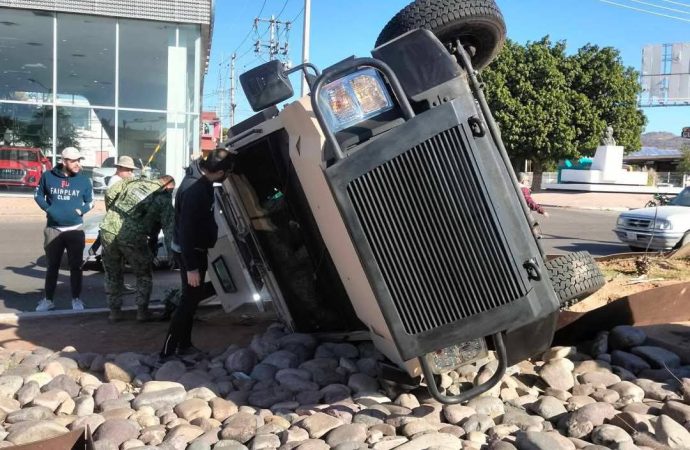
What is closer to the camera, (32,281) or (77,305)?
(77,305)

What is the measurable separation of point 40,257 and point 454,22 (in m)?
9.16

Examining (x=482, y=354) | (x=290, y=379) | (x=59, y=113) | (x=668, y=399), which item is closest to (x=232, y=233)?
(x=290, y=379)

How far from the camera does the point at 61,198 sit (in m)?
7.07

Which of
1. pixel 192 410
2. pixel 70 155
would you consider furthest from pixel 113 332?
pixel 192 410

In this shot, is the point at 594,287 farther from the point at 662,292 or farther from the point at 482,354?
the point at 662,292

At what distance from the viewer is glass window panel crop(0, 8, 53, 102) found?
67.8ft

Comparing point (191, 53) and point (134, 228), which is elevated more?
point (191, 53)

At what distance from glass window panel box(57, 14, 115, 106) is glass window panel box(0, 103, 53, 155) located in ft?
2.67

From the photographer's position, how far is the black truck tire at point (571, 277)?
3705 mm

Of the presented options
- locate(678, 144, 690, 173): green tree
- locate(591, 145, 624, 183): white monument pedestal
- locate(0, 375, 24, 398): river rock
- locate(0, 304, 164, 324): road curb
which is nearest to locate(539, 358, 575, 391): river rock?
locate(0, 375, 24, 398): river rock

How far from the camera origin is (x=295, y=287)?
5301 millimetres

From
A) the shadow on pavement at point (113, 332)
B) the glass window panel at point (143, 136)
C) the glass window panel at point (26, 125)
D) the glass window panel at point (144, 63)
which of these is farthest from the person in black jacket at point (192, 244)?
the glass window panel at point (26, 125)

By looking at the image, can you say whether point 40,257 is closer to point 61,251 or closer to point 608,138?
point 61,251

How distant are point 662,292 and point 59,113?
66.1 feet
